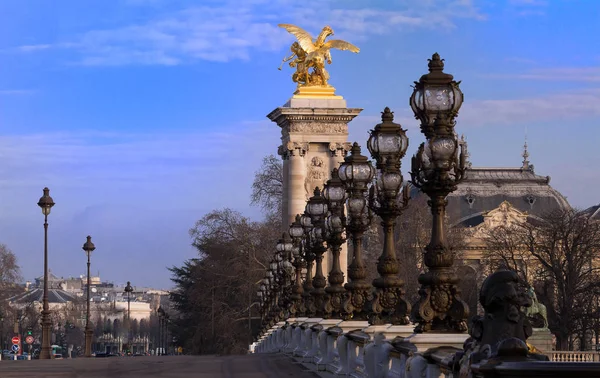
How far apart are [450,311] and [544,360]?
33.0 feet

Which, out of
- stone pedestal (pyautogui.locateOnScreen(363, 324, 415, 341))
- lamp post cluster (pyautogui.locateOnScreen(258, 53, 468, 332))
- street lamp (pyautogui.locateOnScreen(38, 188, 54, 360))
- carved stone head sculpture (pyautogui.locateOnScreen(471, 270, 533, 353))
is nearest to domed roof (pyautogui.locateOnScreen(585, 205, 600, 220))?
street lamp (pyautogui.locateOnScreen(38, 188, 54, 360))

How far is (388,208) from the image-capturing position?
23547 mm

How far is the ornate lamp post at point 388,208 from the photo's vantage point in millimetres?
22656

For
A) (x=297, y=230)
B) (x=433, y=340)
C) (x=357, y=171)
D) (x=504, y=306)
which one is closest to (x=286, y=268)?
(x=297, y=230)

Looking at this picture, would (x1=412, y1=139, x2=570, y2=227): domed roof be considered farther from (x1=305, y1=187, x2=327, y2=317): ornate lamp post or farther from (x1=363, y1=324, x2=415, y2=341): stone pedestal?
A: (x1=363, y1=324, x2=415, y2=341): stone pedestal

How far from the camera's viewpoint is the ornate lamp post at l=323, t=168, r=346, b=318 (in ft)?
104

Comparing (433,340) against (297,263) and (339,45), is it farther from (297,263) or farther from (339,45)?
(339,45)

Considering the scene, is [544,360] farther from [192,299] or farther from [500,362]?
[192,299]

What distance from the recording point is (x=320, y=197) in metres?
37.2

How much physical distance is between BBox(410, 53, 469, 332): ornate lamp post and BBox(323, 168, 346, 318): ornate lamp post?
12.4 metres

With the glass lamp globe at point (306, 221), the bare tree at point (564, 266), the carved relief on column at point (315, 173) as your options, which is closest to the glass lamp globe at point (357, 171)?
the glass lamp globe at point (306, 221)

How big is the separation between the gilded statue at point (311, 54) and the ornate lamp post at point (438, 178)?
61.1 meters

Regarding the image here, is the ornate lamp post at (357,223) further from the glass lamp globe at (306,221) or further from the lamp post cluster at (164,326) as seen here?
the lamp post cluster at (164,326)

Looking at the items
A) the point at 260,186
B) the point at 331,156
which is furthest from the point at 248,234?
the point at 331,156
